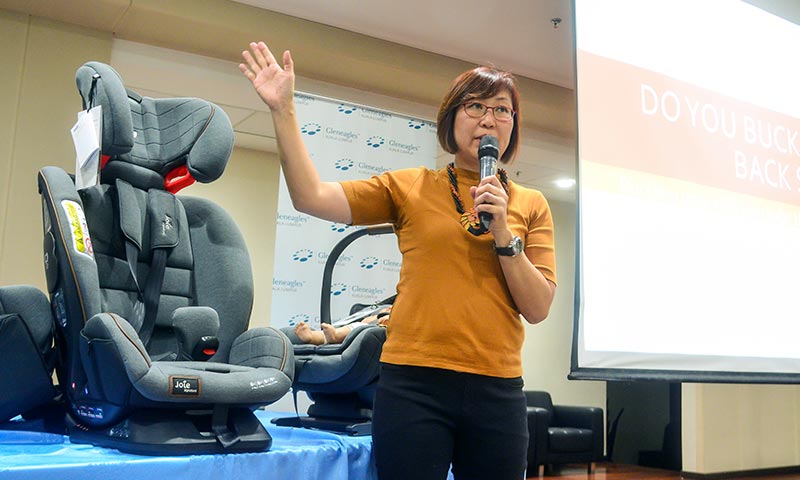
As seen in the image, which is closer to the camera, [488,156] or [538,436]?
[488,156]

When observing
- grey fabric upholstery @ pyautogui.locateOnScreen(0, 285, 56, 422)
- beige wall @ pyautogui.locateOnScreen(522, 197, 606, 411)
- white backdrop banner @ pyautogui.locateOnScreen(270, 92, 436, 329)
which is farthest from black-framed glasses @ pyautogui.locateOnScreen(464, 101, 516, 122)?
beige wall @ pyautogui.locateOnScreen(522, 197, 606, 411)

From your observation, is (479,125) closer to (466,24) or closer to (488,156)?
(488,156)

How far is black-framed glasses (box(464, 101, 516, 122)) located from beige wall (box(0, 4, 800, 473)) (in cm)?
364

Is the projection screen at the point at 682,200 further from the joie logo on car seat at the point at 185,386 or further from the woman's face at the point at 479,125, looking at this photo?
the joie logo on car seat at the point at 185,386

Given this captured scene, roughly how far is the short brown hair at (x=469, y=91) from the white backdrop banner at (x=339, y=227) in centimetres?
228

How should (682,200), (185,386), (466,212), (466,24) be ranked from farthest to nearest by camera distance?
(466,24), (682,200), (185,386), (466,212)

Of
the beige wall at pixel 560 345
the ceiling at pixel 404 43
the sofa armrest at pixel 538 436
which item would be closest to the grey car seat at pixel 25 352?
the ceiling at pixel 404 43

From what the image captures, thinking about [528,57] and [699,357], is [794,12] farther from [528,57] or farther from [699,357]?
[699,357]

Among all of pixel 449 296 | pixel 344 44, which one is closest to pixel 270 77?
pixel 449 296

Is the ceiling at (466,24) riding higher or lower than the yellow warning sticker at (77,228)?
higher

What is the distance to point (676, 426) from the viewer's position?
6.69m

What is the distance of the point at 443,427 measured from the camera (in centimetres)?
123

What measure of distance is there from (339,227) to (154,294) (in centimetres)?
198

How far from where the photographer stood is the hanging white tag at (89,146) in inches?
70.9
